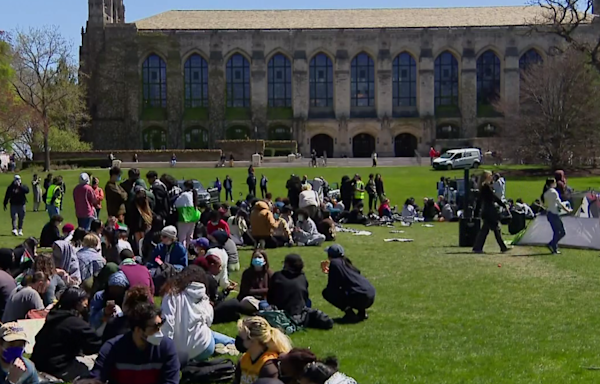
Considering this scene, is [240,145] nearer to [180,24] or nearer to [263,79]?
[263,79]

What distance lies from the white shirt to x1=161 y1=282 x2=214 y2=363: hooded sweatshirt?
1010 centimetres

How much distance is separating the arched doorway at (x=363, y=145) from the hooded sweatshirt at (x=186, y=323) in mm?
59578

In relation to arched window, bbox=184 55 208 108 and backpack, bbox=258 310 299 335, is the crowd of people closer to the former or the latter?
backpack, bbox=258 310 299 335

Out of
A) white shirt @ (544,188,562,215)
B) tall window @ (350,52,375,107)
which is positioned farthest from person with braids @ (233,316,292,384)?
tall window @ (350,52,375,107)

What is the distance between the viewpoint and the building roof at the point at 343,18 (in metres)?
67.1

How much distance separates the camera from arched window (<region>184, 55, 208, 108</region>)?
219 feet

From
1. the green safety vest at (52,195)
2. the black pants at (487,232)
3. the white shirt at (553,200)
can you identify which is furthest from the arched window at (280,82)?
the white shirt at (553,200)

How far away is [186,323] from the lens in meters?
8.08

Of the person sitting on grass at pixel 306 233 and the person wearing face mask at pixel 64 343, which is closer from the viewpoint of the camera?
the person wearing face mask at pixel 64 343

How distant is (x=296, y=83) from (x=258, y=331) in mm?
60889

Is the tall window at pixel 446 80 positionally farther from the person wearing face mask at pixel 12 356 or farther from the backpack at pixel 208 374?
the person wearing face mask at pixel 12 356

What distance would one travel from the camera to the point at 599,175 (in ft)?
146

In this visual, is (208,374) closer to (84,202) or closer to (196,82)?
(84,202)

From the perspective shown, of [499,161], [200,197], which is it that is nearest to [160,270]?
[200,197]
